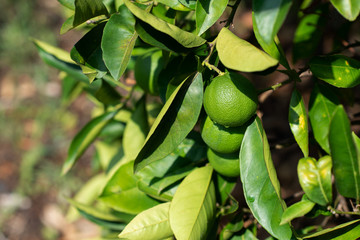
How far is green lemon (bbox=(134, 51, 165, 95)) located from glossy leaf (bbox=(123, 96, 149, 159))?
0.31ft

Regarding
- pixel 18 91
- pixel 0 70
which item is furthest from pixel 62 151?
pixel 0 70

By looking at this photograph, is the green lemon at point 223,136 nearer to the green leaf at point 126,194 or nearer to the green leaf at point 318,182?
the green leaf at point 318,182

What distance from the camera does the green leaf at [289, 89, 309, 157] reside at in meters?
0.60

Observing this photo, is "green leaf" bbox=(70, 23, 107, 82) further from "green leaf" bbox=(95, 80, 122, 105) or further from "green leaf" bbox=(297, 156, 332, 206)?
"green leaf" bbox=(297, 156, 332, 206)

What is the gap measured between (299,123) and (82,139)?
571 mm

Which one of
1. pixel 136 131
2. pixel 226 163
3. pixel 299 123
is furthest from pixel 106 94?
pixel 299 123

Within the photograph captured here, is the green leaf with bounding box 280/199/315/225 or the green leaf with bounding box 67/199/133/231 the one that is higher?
the green leaf with bounding box 280/199/315/225

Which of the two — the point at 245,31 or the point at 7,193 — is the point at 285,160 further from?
the point at 7,193

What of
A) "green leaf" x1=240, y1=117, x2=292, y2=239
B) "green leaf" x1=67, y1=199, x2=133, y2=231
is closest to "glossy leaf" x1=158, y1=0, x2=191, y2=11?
"green leaf" x1=240, y1=117, x2=292, y2=239

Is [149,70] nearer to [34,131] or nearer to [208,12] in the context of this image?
[208,12]

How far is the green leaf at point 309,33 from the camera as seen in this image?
2.82ft

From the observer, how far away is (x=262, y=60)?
1.37 feet

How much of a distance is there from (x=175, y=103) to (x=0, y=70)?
8.94ft

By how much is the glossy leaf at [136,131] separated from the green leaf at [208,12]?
1.27 ft
